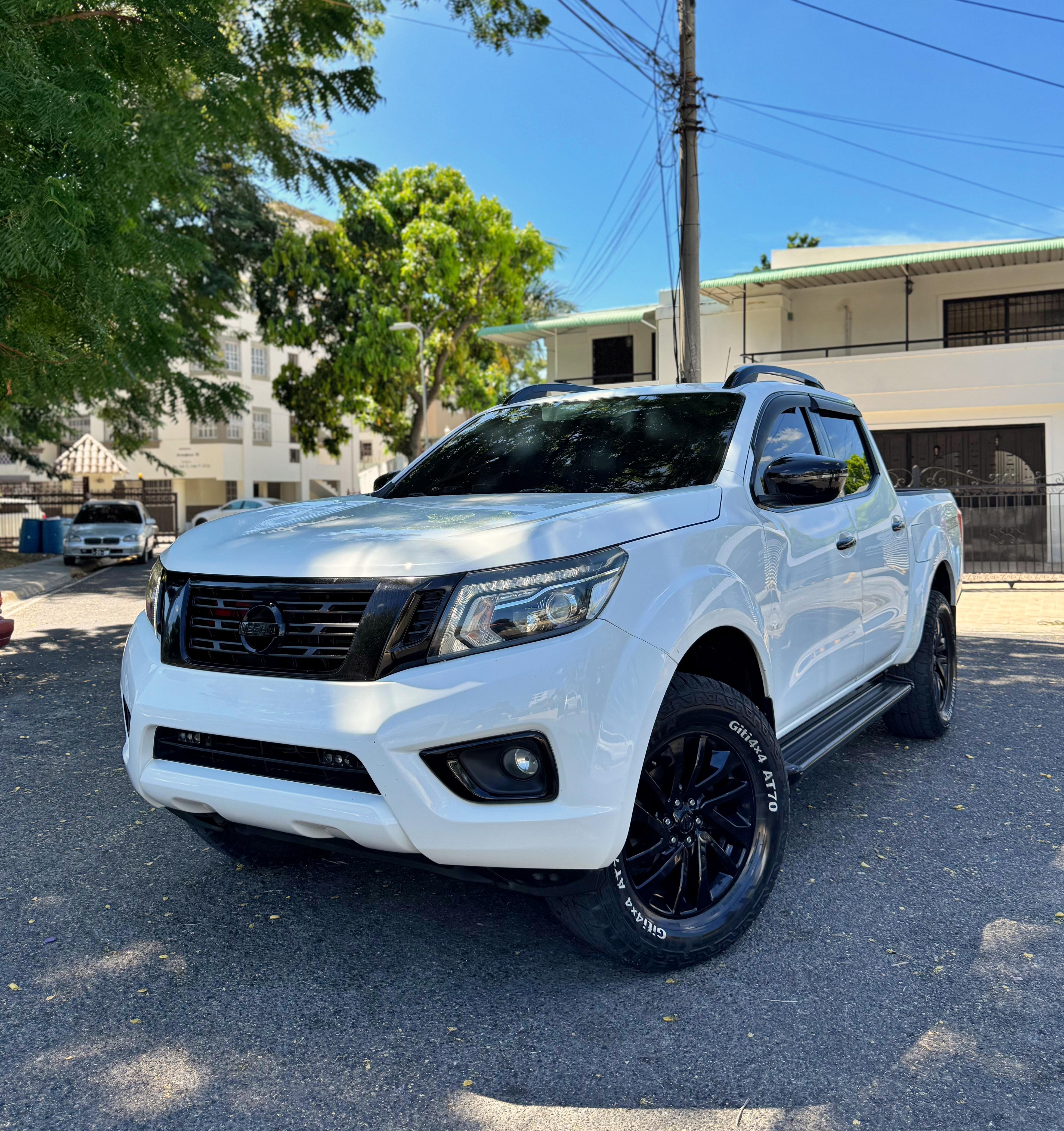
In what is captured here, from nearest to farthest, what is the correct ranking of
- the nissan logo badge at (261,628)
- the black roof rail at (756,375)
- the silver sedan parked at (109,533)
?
the nissan logo badge at (261,628) < the black roof rail at (756,375) < the silver sedan parked at (109,533)

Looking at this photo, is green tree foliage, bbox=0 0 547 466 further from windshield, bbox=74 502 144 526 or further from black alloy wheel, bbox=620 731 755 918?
windshield, bbox=74 502 144 526

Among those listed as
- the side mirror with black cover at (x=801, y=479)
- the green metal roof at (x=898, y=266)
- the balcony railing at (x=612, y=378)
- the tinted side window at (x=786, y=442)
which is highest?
the green metal roof at (x=898, y=266)

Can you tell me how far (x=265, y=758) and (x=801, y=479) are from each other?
2.14 m

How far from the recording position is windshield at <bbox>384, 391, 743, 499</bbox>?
387 centimetres

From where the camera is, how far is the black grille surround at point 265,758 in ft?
8.95

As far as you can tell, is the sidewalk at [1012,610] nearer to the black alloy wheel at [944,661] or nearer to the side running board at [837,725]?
the black alloy wheel at [944,661]

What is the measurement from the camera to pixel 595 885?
2.77 metres

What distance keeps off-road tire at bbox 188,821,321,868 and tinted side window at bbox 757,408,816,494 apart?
7.20 feet

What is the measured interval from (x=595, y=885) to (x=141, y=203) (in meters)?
4.37

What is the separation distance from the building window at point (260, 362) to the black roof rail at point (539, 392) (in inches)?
1947

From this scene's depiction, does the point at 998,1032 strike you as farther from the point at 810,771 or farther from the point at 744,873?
the point at 810,771

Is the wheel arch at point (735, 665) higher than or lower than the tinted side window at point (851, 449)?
lower

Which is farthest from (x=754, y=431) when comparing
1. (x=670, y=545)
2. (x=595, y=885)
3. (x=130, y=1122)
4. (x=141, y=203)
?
(x=141, y=203)

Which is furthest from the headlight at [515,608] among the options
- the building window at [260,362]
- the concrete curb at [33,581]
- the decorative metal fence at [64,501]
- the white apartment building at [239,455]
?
the building window at [260,362]
